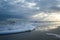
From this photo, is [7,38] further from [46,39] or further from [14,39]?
[46,39]

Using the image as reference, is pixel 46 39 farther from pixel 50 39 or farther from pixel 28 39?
pixel 28 39

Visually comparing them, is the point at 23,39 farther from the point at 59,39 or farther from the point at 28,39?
the point at 59,39

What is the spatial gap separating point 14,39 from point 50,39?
13.1 ft

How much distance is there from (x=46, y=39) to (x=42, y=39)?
0.46 metres

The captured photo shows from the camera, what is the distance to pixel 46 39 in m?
19.2

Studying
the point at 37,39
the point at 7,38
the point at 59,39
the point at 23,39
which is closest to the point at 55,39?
the point at 59,39

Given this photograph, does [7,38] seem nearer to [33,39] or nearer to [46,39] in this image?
[33,39]

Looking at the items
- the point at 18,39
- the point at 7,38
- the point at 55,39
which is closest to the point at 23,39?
the point at 18,39

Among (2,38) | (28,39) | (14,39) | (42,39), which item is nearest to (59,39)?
(42,39)

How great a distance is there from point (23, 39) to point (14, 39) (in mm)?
972

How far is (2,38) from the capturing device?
1936 cm

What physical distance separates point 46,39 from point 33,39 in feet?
4.81

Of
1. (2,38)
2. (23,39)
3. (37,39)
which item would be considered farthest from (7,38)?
(37,39)

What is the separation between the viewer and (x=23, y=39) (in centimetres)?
1888
